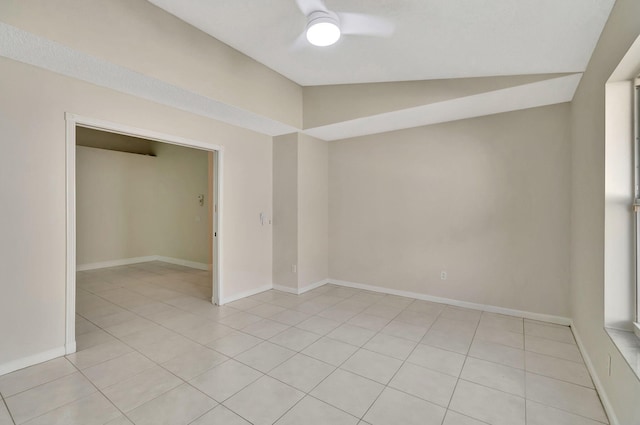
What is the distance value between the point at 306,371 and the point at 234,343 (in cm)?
88

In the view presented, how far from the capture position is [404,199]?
168 inches

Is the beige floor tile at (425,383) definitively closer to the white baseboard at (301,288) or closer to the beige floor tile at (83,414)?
the beige floor tile at (83,414)

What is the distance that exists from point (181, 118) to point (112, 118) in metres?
0.74

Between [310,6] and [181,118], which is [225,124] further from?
[310,6]

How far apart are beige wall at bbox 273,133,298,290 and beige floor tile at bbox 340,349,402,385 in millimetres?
2031

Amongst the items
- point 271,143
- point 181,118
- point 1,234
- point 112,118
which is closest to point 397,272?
point 271,143

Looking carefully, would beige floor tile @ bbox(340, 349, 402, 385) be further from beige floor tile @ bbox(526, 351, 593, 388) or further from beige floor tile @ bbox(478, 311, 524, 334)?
beige floor tile @ bbox(478, 311, 524, 334)

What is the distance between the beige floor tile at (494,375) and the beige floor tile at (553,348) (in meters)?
0.52

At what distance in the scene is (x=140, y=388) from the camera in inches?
83.5

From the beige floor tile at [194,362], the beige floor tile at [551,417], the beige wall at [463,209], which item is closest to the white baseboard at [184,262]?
the beige wall at [463,209]

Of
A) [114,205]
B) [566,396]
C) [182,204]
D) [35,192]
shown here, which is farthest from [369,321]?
[114,205]

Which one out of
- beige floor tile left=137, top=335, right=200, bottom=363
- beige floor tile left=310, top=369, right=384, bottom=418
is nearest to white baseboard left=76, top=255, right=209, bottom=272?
beige floor tile left=137, top=335, right=200, bottom=363

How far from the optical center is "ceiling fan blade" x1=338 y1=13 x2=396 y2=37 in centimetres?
214

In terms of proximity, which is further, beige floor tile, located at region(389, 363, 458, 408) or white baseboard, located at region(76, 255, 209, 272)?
white baseboard, located at region(76, 255, 209, 272)
